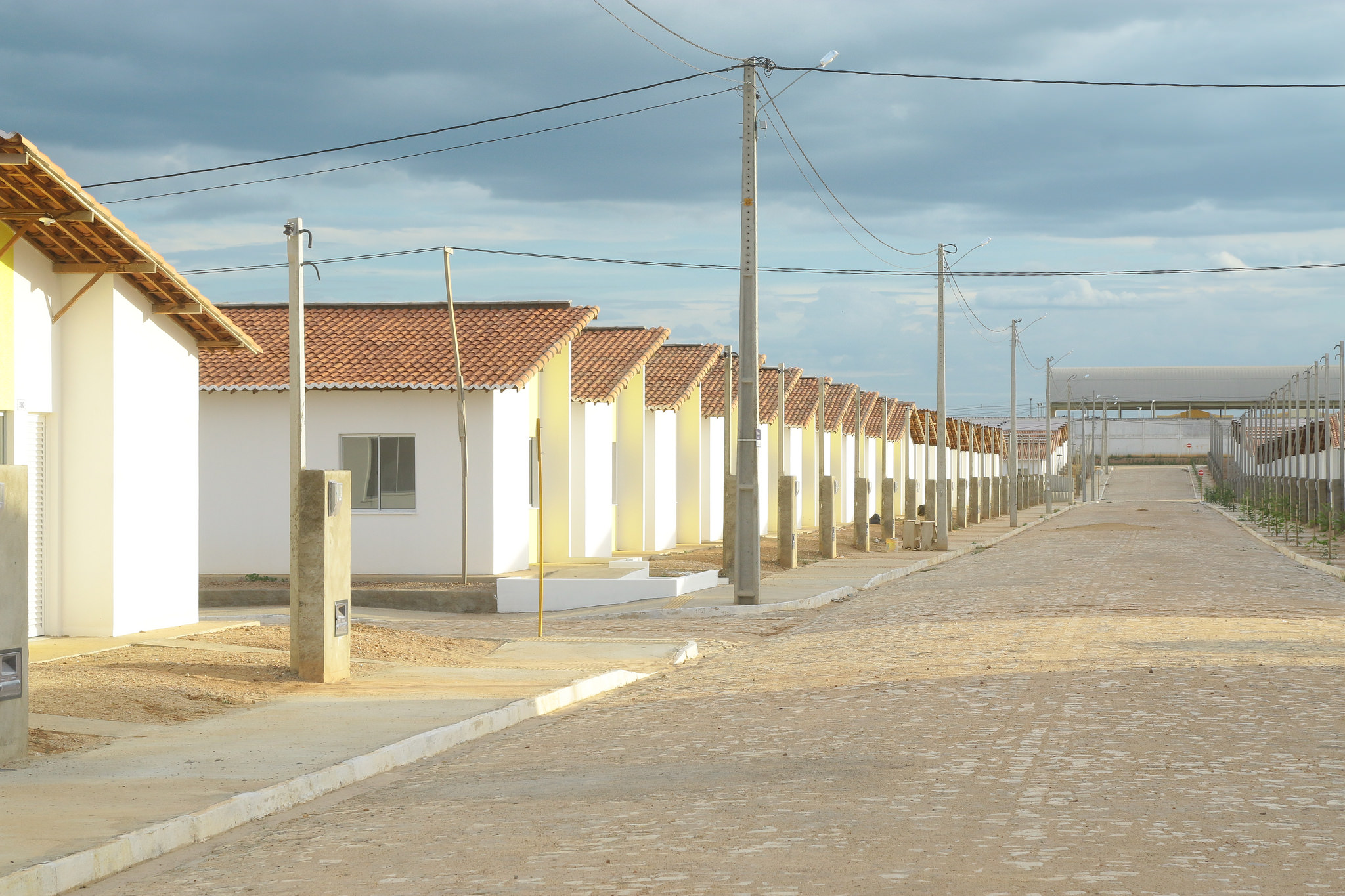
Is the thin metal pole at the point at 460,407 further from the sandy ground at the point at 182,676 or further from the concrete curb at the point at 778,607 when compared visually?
the sandy ground at the point at 182,676

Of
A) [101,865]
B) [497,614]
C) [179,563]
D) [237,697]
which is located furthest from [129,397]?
[101,865]

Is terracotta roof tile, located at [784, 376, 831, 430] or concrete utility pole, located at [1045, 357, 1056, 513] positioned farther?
concrete utility pole, located at [1045, 357, 1056, 513]

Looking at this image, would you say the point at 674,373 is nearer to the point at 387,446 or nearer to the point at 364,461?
the point at 387,446

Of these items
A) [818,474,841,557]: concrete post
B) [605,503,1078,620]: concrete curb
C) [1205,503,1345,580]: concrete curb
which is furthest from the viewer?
[818,474,841,557]: concrete post

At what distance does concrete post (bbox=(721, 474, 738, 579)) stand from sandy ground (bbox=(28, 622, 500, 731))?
40.7 feet

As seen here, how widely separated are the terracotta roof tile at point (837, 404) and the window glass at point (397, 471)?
102 ft

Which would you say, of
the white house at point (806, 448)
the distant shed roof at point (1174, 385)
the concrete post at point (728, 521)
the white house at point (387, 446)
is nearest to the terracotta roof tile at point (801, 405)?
the white house at point (806, 448)

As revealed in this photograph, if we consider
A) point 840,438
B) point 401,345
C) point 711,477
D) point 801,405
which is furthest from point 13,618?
point 840,438

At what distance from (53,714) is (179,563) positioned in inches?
241

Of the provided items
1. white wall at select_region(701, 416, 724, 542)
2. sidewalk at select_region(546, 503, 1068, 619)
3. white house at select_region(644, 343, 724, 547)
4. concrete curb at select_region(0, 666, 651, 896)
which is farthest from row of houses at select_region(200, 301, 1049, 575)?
concrete curb at select_region(0, 666, 651, 896)

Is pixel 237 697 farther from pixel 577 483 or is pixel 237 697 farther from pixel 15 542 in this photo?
pixel 577 483

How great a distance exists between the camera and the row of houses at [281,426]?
1587cm

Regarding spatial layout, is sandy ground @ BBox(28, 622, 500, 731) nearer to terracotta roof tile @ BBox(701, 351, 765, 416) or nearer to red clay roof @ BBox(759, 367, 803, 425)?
terracotta roof tile @ BBox(701, 351, 765, 416)

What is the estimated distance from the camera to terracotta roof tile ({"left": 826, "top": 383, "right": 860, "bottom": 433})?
2238 inches
